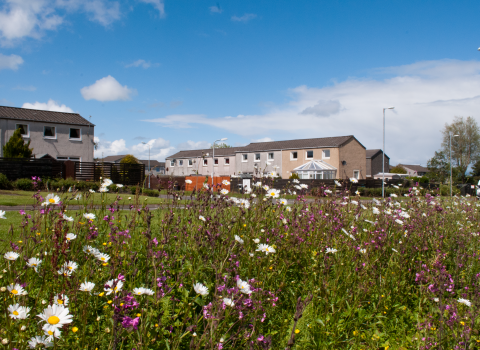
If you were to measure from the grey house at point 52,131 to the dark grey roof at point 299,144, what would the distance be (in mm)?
23117

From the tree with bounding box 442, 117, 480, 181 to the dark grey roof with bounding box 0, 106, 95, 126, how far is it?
173ft

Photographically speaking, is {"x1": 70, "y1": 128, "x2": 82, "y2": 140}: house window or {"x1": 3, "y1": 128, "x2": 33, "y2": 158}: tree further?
{"x1": 70, "y1": 128, "x2": 82, "y2": 140}: house window

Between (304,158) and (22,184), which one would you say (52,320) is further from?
(304,158)

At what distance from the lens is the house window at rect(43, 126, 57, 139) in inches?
1150

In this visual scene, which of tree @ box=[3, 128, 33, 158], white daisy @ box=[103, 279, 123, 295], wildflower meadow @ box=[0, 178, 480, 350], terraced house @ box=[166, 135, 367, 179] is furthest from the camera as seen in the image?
terraced house @ box=[166, 135, 367, 179]

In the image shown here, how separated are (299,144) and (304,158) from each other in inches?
86.5

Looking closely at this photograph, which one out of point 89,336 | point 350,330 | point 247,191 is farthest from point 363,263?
point 89,336

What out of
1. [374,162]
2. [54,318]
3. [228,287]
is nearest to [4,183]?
[228,287]

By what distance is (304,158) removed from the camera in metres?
43.0

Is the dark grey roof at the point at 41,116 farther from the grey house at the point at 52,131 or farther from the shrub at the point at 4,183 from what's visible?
the shrub at the point at 4,183

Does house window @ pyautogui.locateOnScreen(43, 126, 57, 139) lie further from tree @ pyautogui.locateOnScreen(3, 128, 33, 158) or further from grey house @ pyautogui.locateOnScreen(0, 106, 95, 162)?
tree @ pyautogui.locateOnScreen(3, 128, 33, 158)

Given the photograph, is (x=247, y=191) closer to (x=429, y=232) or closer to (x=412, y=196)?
(x=429, y=232)

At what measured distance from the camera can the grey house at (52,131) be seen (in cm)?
2770

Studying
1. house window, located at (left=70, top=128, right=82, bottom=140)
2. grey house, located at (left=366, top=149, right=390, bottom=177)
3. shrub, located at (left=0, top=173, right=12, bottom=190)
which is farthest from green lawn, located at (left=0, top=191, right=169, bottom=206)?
grey house, located at (left=366, top=149, right=390, bottom=177)
